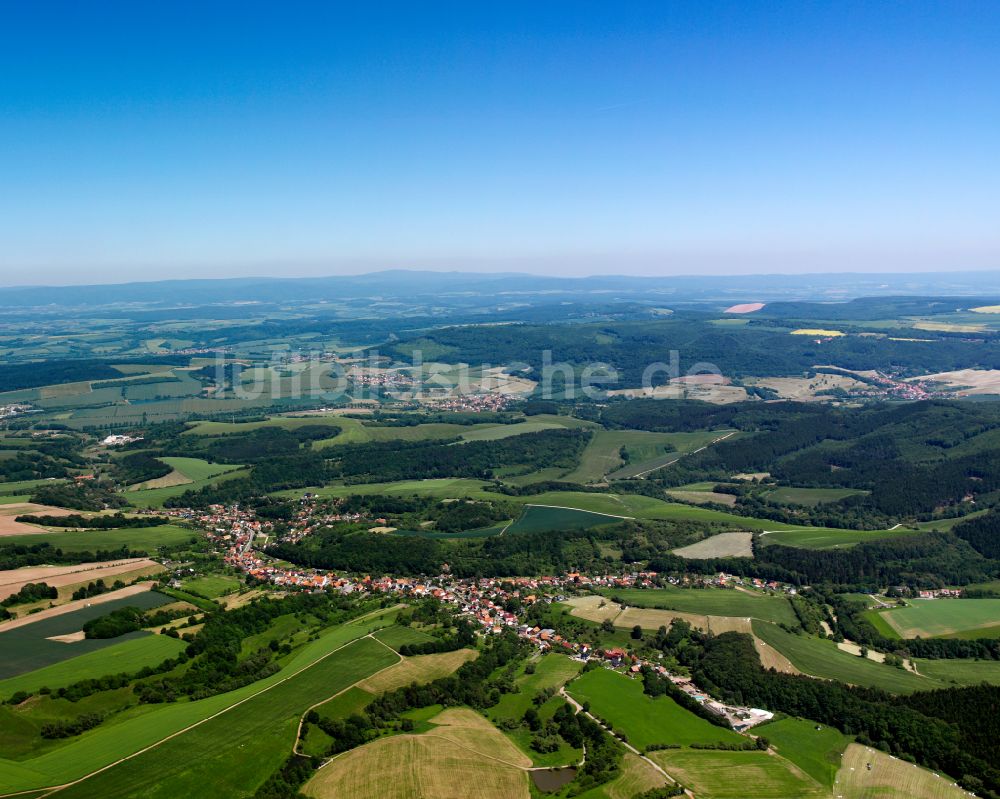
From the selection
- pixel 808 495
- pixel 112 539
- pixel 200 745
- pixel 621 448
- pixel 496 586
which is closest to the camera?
pixel 200 745

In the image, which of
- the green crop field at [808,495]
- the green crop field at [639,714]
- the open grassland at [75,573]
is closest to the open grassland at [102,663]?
the open grassland at [75,573]

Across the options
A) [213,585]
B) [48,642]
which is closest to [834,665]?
[213,585]

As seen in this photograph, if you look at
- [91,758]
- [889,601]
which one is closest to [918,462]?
[889,601]

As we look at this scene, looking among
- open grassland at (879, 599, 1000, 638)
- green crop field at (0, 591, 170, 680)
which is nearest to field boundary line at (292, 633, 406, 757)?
green crop field at (0, 591, 170, 680)

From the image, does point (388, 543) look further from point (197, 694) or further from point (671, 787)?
point (671, 787)

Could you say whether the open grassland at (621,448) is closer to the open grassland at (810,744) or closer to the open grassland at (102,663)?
the open grassland at (810,744)

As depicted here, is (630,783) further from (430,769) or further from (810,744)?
(810,744)

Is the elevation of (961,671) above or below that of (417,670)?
below

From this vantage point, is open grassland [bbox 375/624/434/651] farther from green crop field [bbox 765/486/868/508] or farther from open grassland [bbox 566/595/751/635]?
green crop field [bbox 765/486/868/508]
